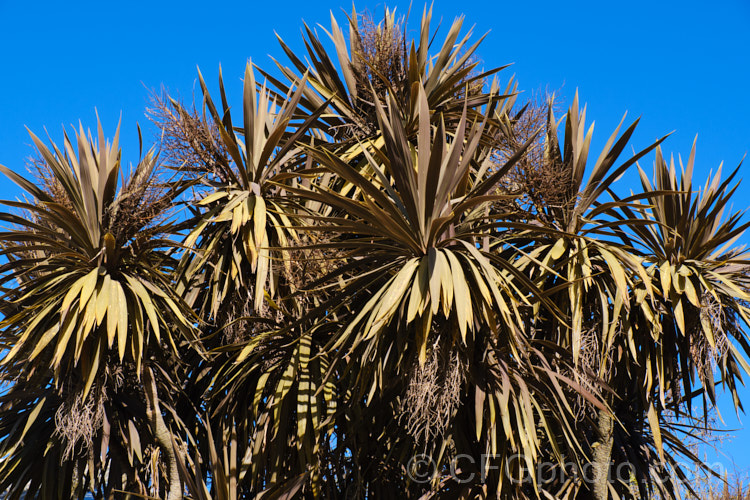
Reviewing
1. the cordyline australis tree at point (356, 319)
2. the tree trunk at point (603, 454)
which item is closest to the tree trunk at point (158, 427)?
the cordyline australis tree at point (356, 319)

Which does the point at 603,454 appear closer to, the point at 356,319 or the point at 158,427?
the point at 356,319

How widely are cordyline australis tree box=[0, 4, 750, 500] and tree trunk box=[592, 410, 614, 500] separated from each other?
0.02m

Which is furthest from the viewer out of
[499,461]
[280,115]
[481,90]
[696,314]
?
[481,90]

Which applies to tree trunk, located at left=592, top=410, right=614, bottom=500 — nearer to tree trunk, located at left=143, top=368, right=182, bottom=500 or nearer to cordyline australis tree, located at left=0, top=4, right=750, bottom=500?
cordyline australis tree, located at left=0, top=4, right=750, bottom=500

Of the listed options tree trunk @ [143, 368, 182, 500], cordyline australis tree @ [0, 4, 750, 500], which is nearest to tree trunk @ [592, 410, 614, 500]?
cordyline australis tree @ [0, 4, 750, 500]

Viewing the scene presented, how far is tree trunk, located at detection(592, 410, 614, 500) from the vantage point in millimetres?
5188

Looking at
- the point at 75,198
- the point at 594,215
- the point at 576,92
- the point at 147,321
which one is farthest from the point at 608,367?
the point at 75,198

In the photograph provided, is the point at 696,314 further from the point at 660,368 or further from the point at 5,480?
the point at 5,480

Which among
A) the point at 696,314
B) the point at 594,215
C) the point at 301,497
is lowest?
the point at 301,497

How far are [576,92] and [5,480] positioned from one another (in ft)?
15.7

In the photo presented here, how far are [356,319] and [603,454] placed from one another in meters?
2.03

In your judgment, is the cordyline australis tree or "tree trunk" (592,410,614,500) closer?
the cordyline australis tree

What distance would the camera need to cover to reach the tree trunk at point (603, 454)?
519 cm

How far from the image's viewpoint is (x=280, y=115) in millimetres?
5680
